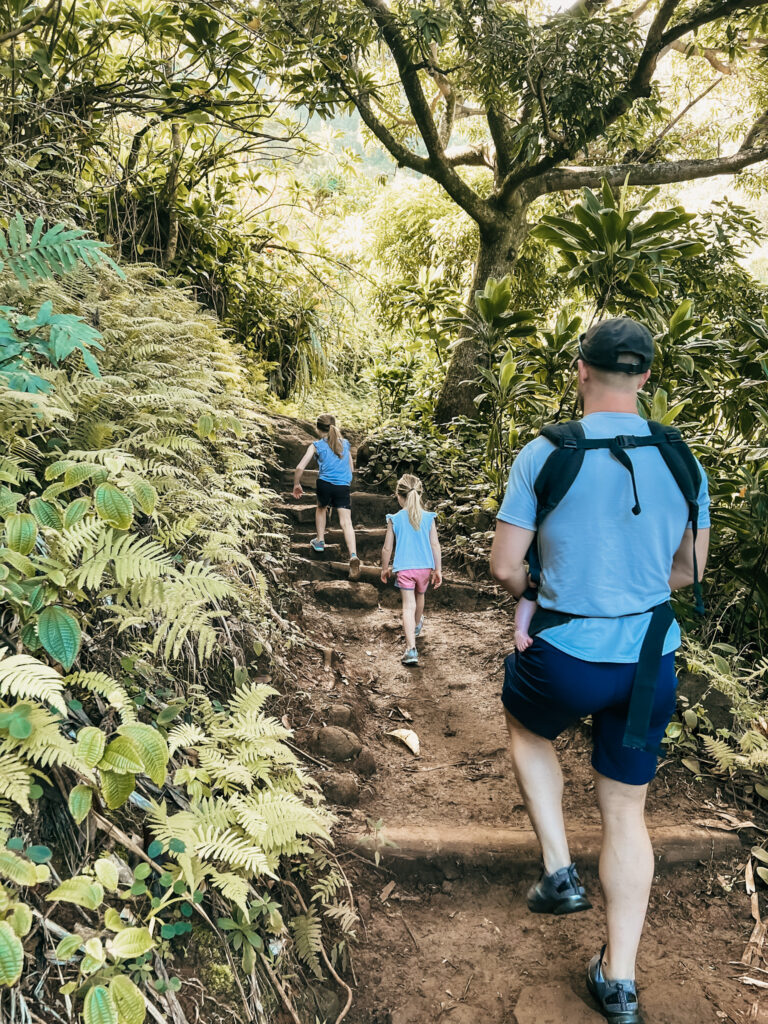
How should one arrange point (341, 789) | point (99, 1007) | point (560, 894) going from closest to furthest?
point (99, 1007) < point (560, 894) < point (341, 789)

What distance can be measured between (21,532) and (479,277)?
829 cm

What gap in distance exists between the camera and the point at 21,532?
1.86 metres

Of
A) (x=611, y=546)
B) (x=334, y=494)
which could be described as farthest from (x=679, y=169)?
(x=611, y=546)

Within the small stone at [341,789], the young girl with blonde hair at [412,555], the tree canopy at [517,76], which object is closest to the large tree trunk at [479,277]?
the tree canopy at [517,76]

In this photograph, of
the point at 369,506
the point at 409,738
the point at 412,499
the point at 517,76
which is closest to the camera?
the point at 409,738

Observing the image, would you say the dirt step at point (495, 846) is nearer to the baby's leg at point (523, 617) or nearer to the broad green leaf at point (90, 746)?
the baby's leg at point (523, 617)

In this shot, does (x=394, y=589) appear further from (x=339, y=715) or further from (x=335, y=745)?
(x=335, y=745)

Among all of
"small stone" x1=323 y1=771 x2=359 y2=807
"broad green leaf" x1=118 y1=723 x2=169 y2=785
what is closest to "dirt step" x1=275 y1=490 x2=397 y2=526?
"small stone" x1=323 y1=771 x2=359 y2=807

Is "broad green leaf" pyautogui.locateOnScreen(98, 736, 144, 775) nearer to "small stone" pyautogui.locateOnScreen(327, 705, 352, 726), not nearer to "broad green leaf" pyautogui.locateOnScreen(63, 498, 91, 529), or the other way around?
"broad green leaf" pyautogui.locateOnScreen(63, 498, 91, 529)

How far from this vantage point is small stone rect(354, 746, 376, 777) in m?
3.44

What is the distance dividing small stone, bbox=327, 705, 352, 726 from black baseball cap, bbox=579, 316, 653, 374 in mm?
2414

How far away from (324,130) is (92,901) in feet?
30.9

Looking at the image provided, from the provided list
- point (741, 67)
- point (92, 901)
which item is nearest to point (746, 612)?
point (92, 901)

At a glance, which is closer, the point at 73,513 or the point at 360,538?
the point at 73,513
